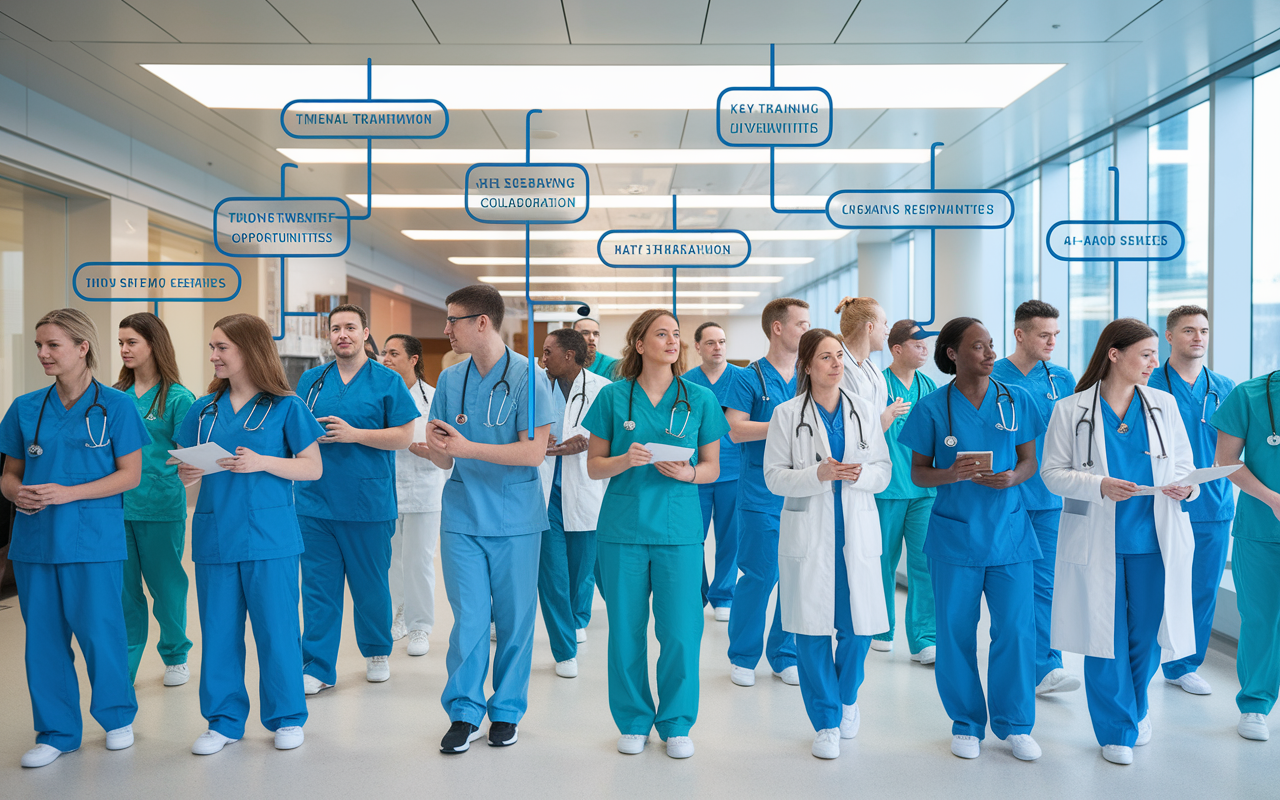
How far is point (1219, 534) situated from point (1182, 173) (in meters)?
3.48

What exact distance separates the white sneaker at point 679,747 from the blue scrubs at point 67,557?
1.96 m

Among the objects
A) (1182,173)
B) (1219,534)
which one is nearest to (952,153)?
(1182,173)

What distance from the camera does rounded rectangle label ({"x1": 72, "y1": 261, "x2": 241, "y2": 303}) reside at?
15.5 ft

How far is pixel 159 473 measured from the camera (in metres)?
3.64

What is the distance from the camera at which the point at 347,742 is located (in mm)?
3193

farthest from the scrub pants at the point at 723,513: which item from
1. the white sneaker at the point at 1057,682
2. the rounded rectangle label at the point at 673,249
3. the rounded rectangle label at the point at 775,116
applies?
the rounded rectangle label at the point at 775,116

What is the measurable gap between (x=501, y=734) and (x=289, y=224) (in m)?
2.71

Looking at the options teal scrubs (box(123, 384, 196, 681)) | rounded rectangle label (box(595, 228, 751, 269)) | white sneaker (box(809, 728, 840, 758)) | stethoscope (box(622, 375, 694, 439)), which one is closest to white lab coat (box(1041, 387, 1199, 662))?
white sneaker (box(809, 728, 840, 758))

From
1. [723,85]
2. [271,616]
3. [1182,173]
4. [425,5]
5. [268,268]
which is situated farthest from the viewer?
[268,268]

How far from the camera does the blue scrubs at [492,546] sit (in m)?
3.09

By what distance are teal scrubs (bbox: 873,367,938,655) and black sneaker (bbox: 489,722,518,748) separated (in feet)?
6.21

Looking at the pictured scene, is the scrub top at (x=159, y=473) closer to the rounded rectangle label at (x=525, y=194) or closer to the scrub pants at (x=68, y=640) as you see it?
the scrub pants at (x=68, y=640)

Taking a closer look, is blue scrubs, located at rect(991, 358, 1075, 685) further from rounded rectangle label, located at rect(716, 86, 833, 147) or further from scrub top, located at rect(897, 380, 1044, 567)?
rounded rectangle label, located at rect(716, 86, 833, 147)

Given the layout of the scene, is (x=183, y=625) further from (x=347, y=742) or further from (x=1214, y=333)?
(x=1214, y=333)
